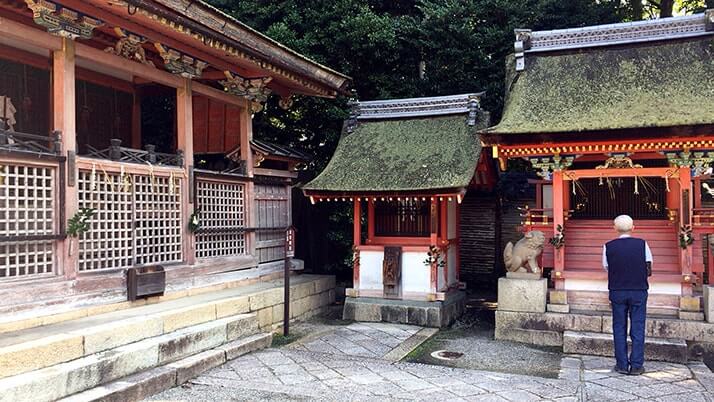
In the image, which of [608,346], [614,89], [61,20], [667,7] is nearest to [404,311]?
[608,346]

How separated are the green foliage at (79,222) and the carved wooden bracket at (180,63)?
255 cm

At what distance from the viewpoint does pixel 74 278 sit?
652 centimetres

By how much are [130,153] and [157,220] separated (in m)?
1.05

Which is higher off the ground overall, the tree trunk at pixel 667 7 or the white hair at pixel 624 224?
the tree trunk at pixel 667 7

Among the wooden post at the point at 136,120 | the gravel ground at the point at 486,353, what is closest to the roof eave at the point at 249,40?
the wooden post at the point at 136,120

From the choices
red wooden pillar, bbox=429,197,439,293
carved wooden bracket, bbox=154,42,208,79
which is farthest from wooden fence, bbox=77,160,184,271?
red wooden pillar, bbox=429,197,439,293

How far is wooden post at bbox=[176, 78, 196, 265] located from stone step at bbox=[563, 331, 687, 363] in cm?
595

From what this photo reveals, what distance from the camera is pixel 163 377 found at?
19.4 feet

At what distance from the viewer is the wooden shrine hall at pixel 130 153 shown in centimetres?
615

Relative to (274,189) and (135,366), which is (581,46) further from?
(135,366)

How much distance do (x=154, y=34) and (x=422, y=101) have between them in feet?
19.2

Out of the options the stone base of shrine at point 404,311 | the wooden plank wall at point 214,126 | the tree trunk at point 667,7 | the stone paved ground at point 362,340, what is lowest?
the stone paved ground at point 362,340

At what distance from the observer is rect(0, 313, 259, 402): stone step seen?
4773mm

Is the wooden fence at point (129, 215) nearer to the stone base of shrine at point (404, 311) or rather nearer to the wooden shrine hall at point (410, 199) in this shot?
the wooden shrine hall at point (410, 199)
